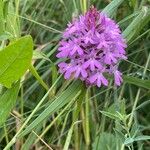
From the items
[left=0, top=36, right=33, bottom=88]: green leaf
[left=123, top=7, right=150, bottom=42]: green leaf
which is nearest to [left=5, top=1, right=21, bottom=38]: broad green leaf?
[left=0, top=36, right=33, bottom=88]: green leaf

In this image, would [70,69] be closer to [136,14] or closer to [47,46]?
[136,14]

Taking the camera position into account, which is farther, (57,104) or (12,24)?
(12,24)

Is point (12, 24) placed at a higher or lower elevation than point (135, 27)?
higher

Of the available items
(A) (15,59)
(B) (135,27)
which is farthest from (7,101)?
(B) (135,27)

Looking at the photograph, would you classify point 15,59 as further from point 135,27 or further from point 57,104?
point 135,27

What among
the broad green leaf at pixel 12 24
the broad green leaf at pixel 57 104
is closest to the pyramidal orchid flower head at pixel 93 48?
the broad green leaf at pixel 57 104

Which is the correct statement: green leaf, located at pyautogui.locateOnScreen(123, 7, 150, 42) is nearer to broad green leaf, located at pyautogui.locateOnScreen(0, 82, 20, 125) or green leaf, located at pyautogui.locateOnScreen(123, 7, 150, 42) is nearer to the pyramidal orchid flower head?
the pyramidal orchid flower head

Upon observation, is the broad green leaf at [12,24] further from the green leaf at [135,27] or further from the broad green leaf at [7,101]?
the green leaf at [135,27]
